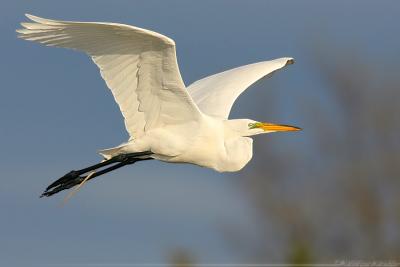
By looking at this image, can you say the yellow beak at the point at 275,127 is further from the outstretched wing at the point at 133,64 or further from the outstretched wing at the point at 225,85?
the outstretched wing at the point at 133,64

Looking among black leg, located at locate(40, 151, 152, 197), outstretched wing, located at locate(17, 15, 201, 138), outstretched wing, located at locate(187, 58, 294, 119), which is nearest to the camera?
outstretched wing, located at locate(17, 15, 201, 138)

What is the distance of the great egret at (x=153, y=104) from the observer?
24.0ft

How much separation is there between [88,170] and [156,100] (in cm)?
137

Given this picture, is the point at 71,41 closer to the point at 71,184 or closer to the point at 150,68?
the point at 150,68

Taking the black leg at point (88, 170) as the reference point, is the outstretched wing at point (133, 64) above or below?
above

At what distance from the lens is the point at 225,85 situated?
974 cm

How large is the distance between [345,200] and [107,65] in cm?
319

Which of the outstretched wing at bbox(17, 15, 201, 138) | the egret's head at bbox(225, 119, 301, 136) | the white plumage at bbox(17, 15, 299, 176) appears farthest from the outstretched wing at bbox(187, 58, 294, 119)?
the outstretched wing at bbox(17, 15, 201, 138)

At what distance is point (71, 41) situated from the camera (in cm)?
743

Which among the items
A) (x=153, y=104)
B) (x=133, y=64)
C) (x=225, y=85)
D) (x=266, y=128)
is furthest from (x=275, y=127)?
(x=133, y=64)

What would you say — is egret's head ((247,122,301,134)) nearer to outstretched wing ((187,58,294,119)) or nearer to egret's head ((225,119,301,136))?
egret's head ((225,119,301,136))

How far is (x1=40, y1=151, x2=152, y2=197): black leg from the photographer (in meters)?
8.68

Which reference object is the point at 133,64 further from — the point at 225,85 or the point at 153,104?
the point at 225,85

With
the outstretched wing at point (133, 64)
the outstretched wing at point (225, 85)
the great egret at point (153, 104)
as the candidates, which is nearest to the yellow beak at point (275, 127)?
the great egret at point (153, 104)
